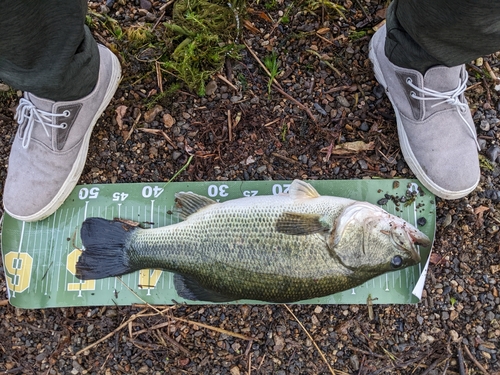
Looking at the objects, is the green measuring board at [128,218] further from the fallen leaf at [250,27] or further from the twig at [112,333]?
the fallen leaf at [250,27]

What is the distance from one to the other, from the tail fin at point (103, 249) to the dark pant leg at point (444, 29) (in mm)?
2079

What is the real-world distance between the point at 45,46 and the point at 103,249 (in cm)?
132

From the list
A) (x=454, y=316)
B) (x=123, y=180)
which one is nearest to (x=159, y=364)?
(x=123, y=180)

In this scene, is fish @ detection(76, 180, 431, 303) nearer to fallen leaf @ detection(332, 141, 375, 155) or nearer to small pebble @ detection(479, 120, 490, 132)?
fallen leaf @ detection(332, 141, 375, 155)

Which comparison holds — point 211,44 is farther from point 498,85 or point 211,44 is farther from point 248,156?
point 498,85

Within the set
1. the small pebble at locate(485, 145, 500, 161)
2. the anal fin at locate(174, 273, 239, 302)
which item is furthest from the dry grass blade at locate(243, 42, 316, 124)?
the anal fin at locate(174, 273, 239, 302)

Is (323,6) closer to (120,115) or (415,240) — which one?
(120,115)

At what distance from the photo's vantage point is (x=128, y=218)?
2967 mm

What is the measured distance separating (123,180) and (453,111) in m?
2.40

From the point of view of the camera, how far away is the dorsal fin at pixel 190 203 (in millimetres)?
2703

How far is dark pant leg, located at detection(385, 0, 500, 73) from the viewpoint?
72.0 inches

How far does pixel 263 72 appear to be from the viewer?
3062mm

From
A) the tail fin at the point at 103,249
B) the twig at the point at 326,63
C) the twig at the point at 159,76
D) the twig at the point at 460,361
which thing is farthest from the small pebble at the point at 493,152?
the tail fin at the point at 103,249

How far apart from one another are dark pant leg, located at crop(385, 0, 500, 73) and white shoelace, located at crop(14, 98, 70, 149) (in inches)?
86.5
